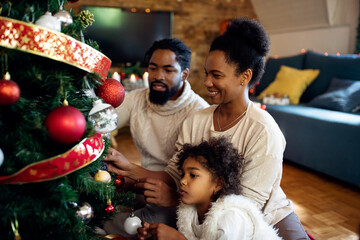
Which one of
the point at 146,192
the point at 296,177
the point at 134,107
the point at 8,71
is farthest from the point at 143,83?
the point at 8,71

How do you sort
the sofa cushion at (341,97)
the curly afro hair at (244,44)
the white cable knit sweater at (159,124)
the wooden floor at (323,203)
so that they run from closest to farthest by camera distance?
the curly afro hair at (244,44)
the white cable knit sweater at (159,124)
the wooden floor at (323,203)
the sofa cushion at (341,97)

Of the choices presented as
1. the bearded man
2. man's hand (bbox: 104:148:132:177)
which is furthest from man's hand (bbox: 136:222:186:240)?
the bearded man

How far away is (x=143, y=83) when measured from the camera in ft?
10.7

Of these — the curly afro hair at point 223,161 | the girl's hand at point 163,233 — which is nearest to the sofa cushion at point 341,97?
the curly afro hair at point 223,161

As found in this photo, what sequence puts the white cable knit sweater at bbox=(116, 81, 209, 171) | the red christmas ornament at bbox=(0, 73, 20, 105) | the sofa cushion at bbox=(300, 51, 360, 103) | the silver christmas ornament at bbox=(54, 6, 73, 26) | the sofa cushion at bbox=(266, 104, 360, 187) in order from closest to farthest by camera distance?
1. the red christmas ornament at bbox=(0, 73, 20, 105)
2. the silver christmas ornament at bbox=(54, 6, 73, 26)
3. the white cable knit sweater at bbox=(116, 81, 209, 171)
4. the sofa cushion at bbox=(266, 104, 360, 187)
5. the sofa cushion at bbox=(300, 51, 360, 103)

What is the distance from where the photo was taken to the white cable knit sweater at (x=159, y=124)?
1561 millimetres

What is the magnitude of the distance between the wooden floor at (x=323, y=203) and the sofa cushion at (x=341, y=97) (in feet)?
2.30

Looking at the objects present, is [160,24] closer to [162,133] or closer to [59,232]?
[162,133]

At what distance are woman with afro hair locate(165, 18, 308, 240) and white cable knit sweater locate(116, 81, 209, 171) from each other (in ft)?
0.81

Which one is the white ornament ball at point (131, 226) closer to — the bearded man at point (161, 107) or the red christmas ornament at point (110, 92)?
the red christmas ornament at point (110, 92)

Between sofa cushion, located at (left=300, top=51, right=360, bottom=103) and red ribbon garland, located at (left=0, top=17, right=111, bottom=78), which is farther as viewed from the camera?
sofa cushion, located at (left=300, top=51, right=360, bottom=103)

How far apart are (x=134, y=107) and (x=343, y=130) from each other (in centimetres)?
172

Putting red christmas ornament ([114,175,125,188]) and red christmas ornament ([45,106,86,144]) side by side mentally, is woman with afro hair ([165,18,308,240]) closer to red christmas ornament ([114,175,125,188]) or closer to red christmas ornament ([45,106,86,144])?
red christmas ornament ([114,175,125,188])

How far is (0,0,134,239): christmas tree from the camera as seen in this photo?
0.60 metres
